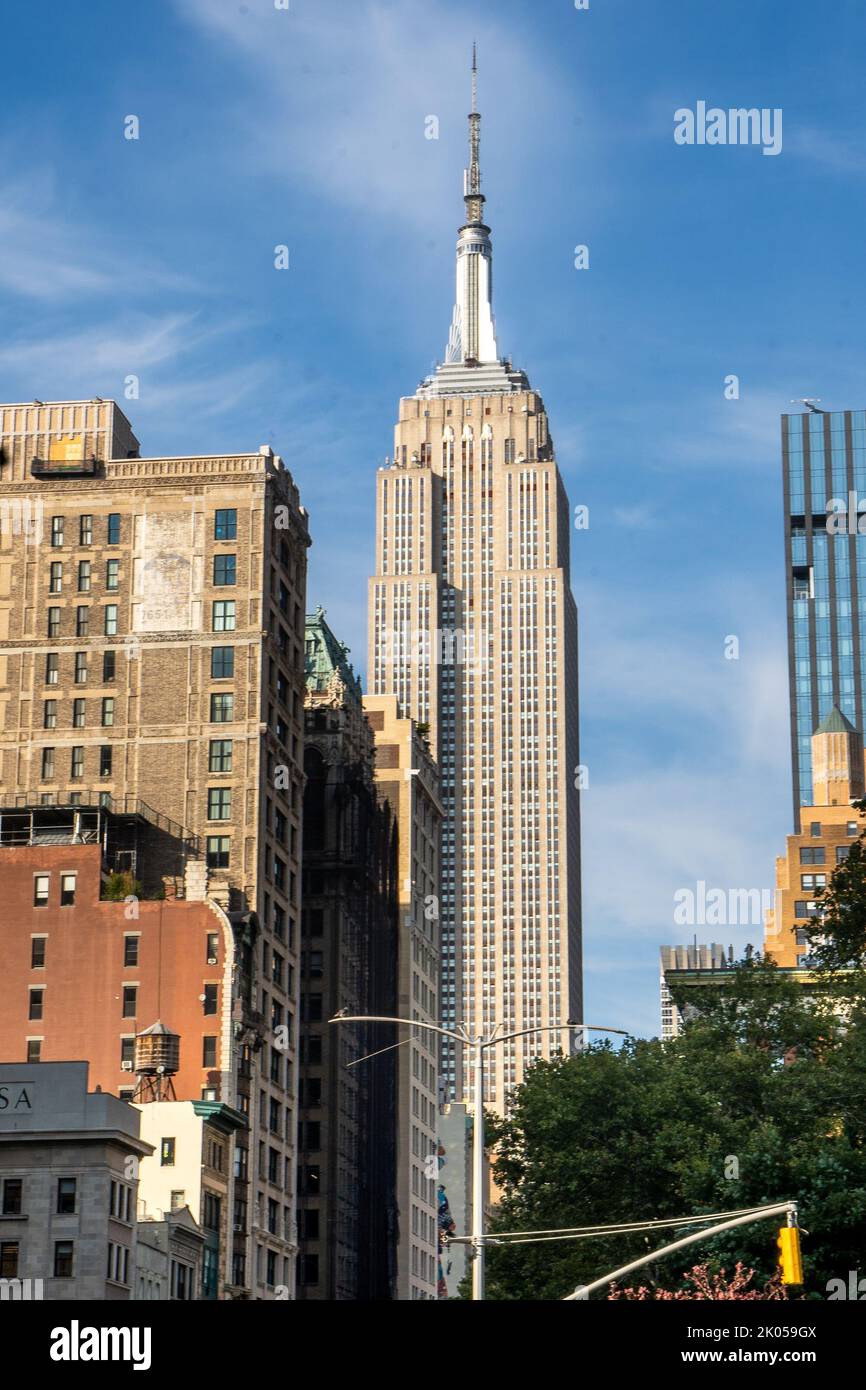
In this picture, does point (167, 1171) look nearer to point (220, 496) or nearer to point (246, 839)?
point (246, 839)

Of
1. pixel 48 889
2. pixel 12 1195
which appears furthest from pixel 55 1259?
pixel 48 889

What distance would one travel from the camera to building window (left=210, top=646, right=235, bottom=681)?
5064 inches

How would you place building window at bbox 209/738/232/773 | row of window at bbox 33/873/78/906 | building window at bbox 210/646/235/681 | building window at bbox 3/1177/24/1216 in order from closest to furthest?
building window at bbox 3/1177/24/1216 → row of window at bbox 33/873/78/906 → building window at bbox 209/738/232/773 → building window at bbox 210/646/235/681

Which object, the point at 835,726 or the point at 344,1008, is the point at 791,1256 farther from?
the point at 835,726

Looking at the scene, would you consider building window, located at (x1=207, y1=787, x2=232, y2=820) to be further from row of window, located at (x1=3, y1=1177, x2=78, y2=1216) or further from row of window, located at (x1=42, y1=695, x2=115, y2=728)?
row of window, located at (x1=3, y1=1177, x2=78, y2=1216)

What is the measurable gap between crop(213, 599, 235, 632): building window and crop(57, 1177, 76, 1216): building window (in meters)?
48.0

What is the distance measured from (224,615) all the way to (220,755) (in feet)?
30.0

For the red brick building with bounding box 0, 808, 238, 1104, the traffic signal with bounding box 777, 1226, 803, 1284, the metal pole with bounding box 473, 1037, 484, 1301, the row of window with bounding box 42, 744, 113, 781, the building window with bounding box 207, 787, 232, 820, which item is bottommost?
the traffic signal with bounding box 777, 1226, 803, 1284

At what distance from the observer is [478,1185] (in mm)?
38906

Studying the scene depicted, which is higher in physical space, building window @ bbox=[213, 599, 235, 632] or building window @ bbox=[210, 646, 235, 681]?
building window @ bbox=[213, 599, 235, 632]

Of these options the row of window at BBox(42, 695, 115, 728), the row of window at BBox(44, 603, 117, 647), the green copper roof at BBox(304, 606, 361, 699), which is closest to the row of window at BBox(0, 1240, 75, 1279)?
the row of window at BBox(42, 695, 115, 728)

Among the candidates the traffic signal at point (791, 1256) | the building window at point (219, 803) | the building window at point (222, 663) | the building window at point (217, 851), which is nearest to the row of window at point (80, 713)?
the building window at point (222, 663)

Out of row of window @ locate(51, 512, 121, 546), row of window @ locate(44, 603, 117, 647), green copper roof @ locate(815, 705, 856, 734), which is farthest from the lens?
green copper roof @ locate(815, 705, 856, 734)

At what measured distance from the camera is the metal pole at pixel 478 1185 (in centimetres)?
3759
